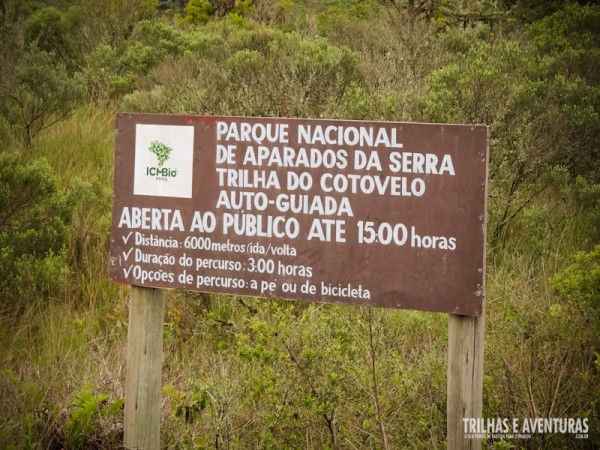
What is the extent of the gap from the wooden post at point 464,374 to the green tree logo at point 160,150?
4.42 feet

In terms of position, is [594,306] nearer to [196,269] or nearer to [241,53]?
[196,269]

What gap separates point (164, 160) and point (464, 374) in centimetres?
151

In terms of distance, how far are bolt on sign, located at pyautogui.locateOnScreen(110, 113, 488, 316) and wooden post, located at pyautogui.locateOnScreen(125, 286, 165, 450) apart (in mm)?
133

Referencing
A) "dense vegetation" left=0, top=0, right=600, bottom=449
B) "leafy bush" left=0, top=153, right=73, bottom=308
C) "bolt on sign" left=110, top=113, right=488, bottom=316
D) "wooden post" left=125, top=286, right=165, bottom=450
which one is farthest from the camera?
"leafy bush" left=0, top=153, right=73, bottom=308

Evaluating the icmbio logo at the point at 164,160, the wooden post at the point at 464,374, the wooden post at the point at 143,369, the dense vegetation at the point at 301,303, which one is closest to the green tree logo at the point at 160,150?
the icmbio logo at the point at 164,160

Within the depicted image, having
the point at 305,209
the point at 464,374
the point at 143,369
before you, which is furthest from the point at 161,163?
the point at 464,374

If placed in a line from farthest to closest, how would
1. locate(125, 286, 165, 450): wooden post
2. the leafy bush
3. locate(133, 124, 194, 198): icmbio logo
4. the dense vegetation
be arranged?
the leafy bush
the dense vegetation
locate(125, 286, 165, 450): wooden post
locate(133, 124, 194, 198): icmbio logo

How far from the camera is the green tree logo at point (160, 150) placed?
329 centimetres

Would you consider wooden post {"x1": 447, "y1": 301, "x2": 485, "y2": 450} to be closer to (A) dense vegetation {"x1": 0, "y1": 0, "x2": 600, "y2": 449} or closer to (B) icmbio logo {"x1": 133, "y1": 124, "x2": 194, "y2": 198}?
(A) dense vegetation {"x1": 0, "y1": 0, "x2": 600, "y2": 449}

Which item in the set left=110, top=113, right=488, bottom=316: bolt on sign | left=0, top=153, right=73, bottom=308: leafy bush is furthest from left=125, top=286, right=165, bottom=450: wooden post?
left=0, top=153, right=73, bottom=308: leafy bush

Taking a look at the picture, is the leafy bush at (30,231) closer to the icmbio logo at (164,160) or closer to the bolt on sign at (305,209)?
the bolt on sign at (305,209)

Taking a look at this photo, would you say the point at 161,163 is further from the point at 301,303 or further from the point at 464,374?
the point at 301,303

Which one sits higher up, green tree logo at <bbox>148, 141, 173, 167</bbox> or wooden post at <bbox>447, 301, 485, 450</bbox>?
green tree logo at <bbox>148, 141, 173, 167</bbox>

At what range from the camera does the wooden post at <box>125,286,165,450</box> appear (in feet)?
11.1
